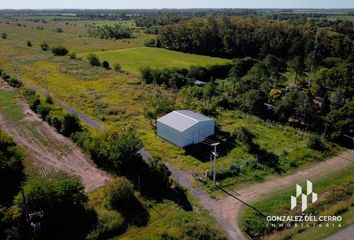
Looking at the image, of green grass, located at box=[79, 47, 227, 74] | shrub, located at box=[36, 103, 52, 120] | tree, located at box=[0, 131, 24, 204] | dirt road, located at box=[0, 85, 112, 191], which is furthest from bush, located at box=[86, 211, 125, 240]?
green grass, located at box=[79, 47, 227, 74]

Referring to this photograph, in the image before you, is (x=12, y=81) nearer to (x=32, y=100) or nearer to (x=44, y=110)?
(x=32, y=100)

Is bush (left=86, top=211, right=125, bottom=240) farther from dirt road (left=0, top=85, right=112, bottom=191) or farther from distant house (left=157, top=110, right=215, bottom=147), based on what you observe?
distant house (left=157, top=110, right=215, bottom=147)

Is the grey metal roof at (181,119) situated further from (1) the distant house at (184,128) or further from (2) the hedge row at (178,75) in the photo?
(2) the hedge row at (178,75)

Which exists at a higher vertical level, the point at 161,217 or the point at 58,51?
the point at 161,217

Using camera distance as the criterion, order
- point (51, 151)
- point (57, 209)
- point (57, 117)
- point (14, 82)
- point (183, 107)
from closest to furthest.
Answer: point (57, 209) → point (51, 151) → point (57, 117) → point (183, 107) → point (14, 82)

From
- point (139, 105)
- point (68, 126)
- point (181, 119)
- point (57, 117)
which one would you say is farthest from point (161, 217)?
point (139, 105)

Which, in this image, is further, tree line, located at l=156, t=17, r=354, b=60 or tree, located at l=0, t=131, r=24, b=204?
tree line, located at l=156, t=17, r=354, b=60
